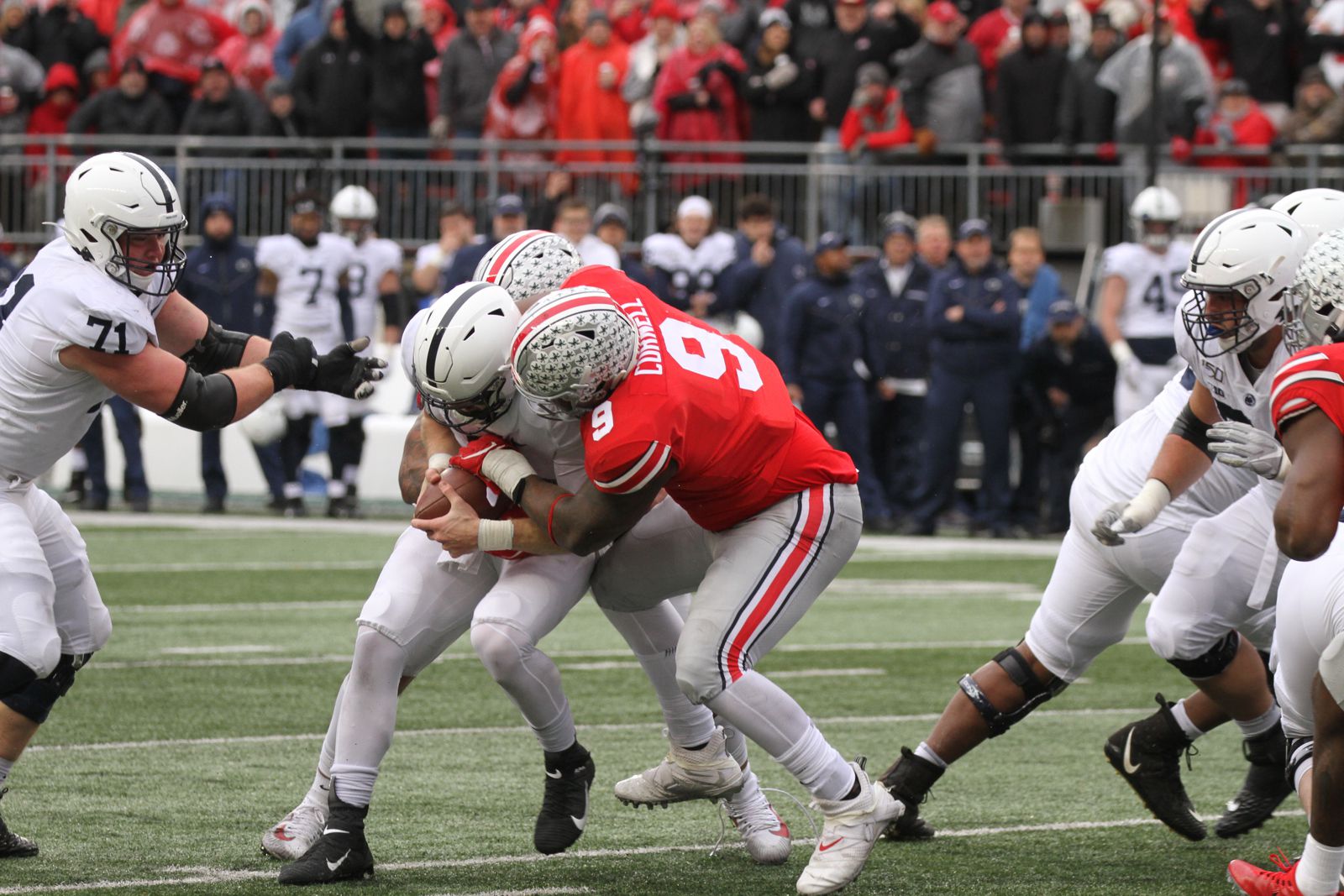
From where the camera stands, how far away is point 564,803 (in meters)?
5.10

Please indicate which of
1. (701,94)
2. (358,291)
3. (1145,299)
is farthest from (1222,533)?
(701,94)

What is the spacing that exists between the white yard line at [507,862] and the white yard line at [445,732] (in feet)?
4.76

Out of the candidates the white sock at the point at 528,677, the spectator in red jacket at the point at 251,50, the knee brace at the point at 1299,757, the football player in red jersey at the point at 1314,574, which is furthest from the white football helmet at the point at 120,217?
the spectator in red jacket at the point at 251,50

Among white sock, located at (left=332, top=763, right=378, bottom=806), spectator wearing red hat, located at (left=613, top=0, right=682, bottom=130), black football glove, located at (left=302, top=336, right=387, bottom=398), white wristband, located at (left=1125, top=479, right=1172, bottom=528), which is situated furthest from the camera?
spectator wearing red hat, located at (left=613, top=0, right=682, bottom=130)

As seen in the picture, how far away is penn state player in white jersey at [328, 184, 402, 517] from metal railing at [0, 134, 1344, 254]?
119 centimetres

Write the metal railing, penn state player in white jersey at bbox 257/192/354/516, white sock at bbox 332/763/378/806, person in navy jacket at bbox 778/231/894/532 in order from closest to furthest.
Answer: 1. white sock at bbox 332/763/378/806
2. person in navy jacket at bbox 778/231/894/532
3. penn state player in white jersey at bbox 257/192/354/516
4. the metal railing

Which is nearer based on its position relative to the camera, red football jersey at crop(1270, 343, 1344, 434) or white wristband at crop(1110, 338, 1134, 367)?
red football jersey at crop(1270, 343, 1344, 434)

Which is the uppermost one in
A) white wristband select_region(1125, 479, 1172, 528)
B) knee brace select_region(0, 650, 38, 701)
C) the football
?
the football

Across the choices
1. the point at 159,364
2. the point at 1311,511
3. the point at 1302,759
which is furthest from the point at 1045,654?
the point at 159,364

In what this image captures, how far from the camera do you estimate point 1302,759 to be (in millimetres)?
4734

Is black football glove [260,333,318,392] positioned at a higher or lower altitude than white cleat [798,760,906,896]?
higher

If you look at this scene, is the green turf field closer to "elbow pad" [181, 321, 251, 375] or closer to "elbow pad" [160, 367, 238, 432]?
"elbow pad" [160, 367, 238, 432]

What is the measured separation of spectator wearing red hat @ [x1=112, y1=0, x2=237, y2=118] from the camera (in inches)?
632

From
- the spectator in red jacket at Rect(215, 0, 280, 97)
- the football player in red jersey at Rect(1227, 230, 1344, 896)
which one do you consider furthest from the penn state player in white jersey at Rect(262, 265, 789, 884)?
the spectator in red jacket at Rect(215, 0, 280, 97)
